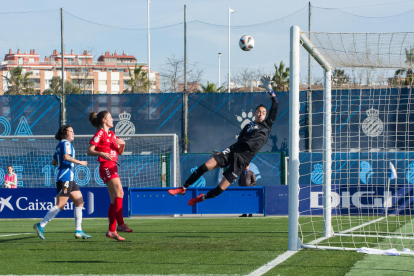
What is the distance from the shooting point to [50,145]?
829 inches

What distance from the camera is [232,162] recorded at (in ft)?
24.5

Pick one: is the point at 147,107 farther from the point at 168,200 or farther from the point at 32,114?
the point at 168,200

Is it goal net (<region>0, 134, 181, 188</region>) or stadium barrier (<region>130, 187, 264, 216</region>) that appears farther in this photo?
goal net (<region>0, 134, 181, 188</region>)

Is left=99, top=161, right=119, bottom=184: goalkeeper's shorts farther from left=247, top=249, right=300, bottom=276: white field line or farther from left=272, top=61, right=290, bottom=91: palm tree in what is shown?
left=272, top=61, right=290, bottom=91: palm tree

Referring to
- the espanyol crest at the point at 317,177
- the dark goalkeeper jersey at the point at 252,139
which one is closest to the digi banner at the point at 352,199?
the espanyol crest at the point at 317,177

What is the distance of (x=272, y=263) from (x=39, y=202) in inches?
445

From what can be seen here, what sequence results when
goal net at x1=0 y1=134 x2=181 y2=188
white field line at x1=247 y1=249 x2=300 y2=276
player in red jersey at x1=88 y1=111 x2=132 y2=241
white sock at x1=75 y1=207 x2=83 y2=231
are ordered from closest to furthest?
1. white field line at x1=247 y1=249 x2=300 y2=276
2. player in red jersey at x1=88 y1=111 x2=132 y2=241
3. white sock at x1=75 y1=207 x2=83 y2=231
4. goal net at x1=0 y1=134 x2=181 y2=188

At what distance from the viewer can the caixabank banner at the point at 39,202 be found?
50.0ft

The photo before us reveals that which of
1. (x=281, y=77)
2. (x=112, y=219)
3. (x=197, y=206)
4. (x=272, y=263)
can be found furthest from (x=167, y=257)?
(x=281, y=77)

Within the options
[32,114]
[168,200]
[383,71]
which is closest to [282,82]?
→ [32,114]

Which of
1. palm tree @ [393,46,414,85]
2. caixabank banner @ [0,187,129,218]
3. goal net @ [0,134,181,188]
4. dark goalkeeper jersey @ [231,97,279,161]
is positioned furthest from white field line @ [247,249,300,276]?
goal net @ [0,134,181,188]

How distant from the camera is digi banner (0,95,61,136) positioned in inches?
910

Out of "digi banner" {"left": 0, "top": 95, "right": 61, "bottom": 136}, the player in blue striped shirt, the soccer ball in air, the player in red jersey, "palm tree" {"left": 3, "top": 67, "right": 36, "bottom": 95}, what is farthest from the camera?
"palm tree" {"left": 3, "top": 67, "right": 36, "bottom": 95}

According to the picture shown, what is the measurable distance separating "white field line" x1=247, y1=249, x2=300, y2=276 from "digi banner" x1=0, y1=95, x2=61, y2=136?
18688 millimetres
